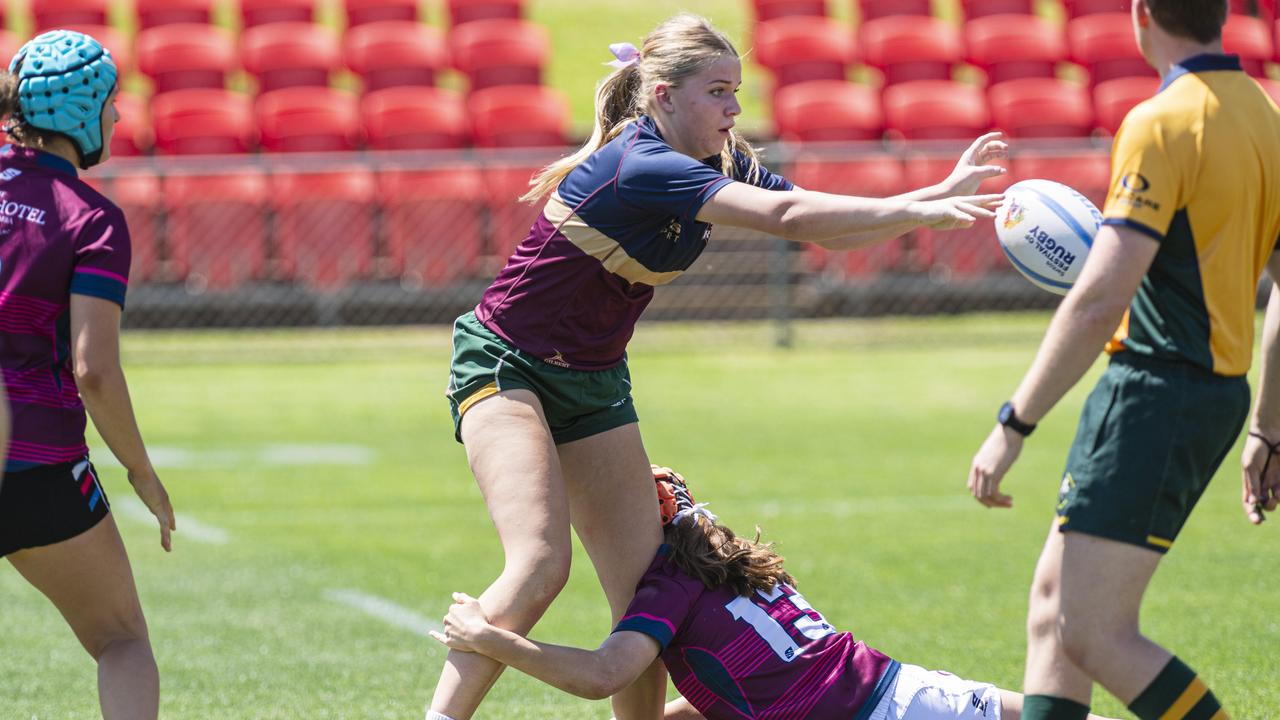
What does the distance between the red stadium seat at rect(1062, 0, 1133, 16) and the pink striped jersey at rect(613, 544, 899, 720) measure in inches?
617

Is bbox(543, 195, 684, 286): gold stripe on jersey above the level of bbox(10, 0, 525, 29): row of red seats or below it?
above

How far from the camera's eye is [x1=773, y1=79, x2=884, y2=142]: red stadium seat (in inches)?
640

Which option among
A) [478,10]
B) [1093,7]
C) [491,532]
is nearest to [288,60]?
[478,10]

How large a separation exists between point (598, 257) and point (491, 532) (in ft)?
13.7

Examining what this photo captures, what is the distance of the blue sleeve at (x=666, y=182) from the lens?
4.07m

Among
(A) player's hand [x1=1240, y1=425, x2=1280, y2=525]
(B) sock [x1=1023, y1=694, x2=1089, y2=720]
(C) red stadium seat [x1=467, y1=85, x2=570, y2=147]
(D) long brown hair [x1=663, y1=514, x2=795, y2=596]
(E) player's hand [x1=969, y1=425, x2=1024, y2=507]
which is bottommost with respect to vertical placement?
(C) red stadium seat [x1=467, y1=85, x2=570, y2=147]

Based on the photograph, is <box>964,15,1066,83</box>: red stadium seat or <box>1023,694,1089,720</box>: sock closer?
<box>1023,694,1089,720</box>: sock

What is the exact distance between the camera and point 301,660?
579 cm

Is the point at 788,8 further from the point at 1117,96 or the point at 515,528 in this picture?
the point at 515,528

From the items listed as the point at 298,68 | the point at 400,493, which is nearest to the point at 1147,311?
the point at 400,493

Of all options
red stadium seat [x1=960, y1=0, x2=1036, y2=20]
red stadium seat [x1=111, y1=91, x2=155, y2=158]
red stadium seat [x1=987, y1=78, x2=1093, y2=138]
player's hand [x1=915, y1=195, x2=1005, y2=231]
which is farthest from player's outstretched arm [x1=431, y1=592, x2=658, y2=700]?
red stadium seat [x1=960, y1=0, x2=1036, y2=20]

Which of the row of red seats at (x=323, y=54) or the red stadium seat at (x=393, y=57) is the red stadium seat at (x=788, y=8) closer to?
the row of red seats at (x=323, y=54)

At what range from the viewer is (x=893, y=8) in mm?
18438

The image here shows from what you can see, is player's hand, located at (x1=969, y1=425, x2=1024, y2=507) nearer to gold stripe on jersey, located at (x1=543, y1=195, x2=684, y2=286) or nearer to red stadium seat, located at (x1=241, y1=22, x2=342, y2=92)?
gold stripe on jersey, located at (x1=543, y1=195, x2=684, y2=286)
